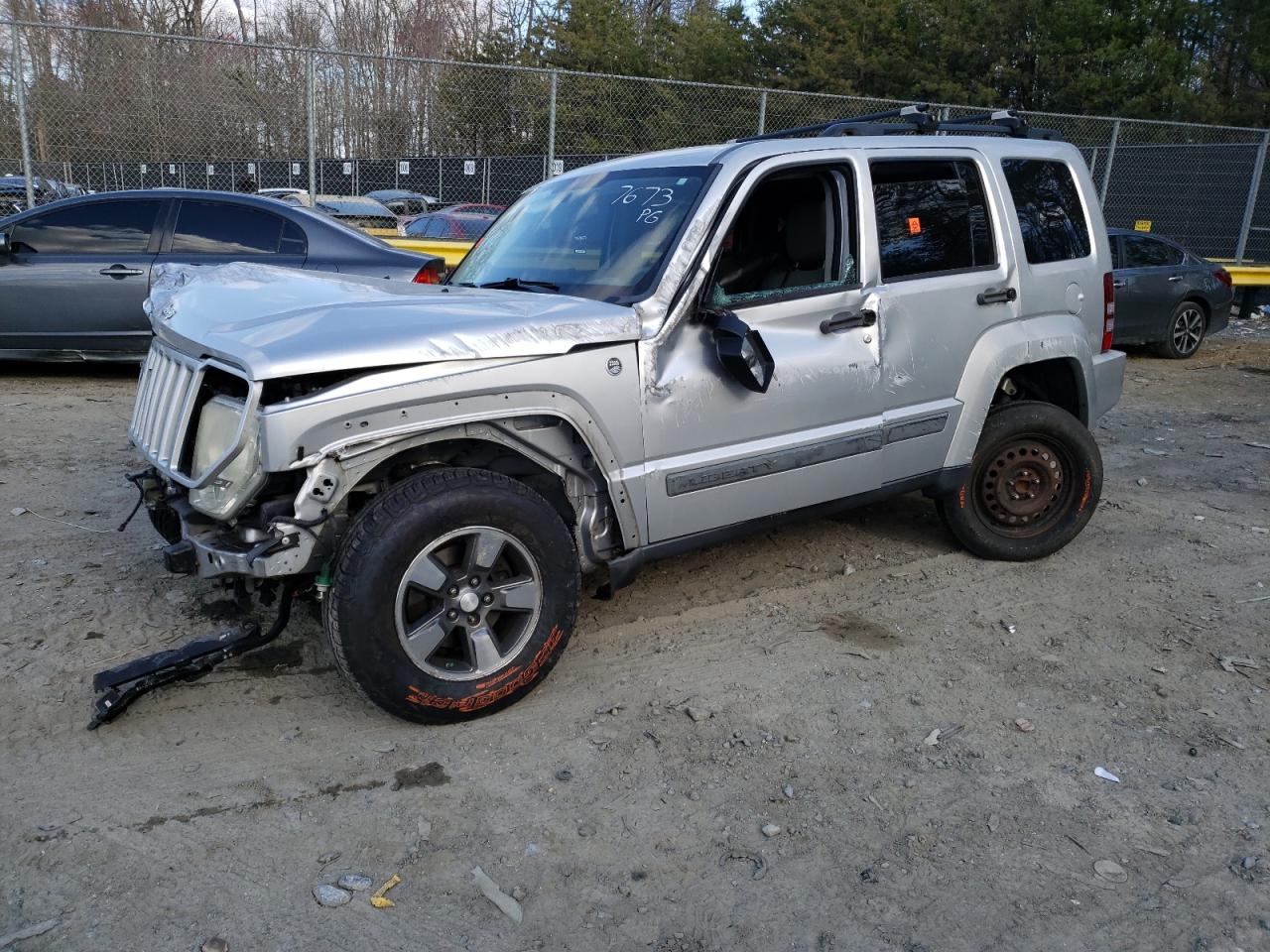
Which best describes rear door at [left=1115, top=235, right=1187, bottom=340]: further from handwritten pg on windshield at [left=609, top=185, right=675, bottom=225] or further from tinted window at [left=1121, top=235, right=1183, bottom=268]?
handwritten pg on windshield at [left=609, top=185, right=675, bottom=225]

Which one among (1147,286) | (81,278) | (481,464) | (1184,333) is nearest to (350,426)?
(481,464)

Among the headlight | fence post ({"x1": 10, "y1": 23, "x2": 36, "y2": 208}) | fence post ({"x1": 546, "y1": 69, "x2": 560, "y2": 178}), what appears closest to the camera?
the headlight

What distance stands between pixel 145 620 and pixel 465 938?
2.41 meters

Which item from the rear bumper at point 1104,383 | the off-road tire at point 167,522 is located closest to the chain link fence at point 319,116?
the rear bumper at point 1104,383

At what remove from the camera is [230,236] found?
8.55m

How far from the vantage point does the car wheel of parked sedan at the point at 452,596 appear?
10.6 feet

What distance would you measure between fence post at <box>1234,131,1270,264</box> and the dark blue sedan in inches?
596

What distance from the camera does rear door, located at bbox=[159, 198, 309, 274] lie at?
8508 mm

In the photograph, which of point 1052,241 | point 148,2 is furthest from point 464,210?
point 148,2

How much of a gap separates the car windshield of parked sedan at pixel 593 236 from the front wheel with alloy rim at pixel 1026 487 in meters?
2.04

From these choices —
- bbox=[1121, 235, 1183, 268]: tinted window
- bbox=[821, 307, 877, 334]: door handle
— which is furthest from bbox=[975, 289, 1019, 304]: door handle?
bbox=[1121, 235, 1183, 268]: tinted window

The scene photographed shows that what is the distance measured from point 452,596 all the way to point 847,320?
2005mm

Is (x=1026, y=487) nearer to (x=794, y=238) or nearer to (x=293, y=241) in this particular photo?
(x=794, y=238)

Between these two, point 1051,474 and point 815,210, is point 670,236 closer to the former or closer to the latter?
point 815,210
